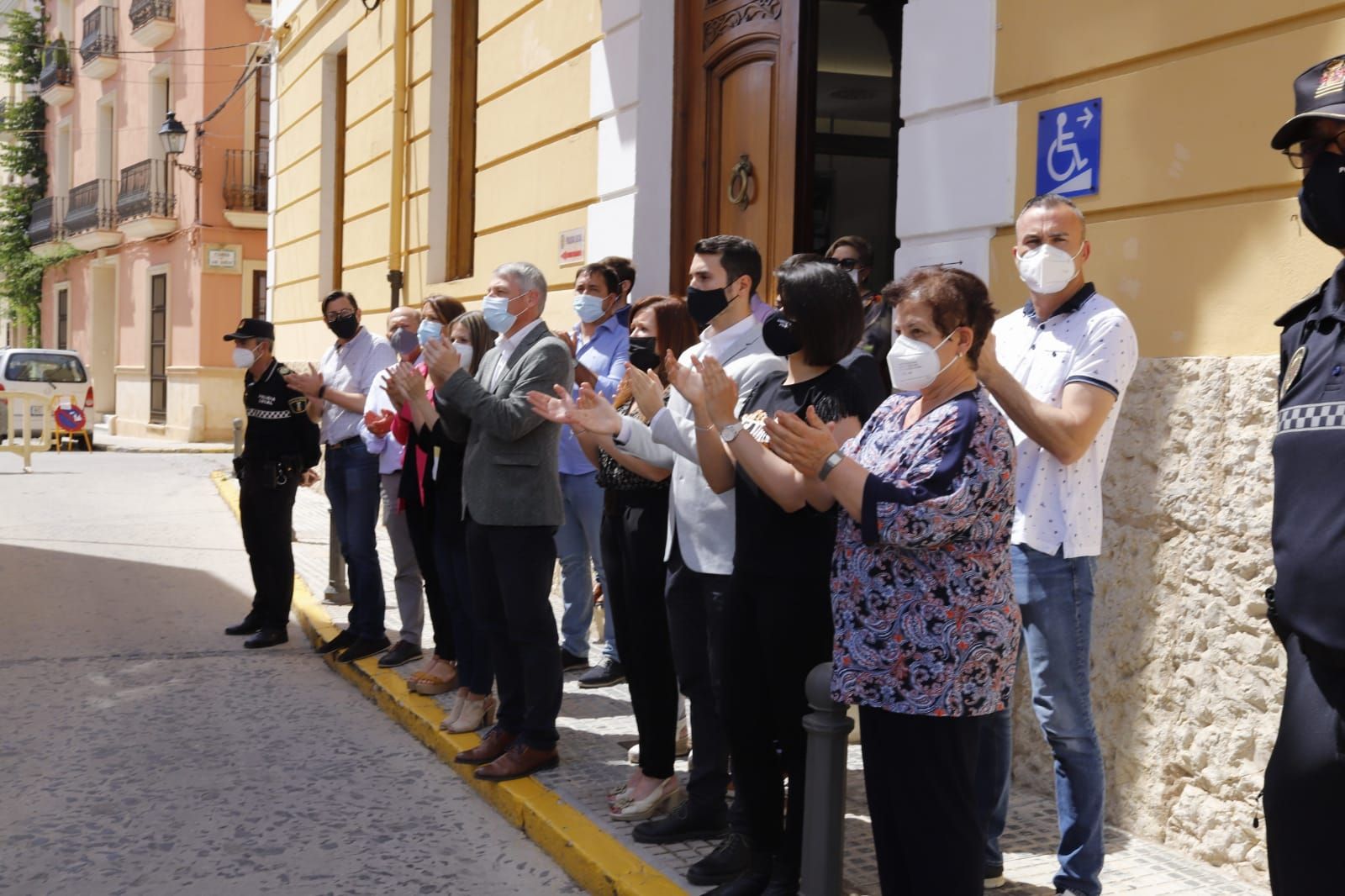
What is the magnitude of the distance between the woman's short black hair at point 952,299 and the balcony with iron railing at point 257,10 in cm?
2623

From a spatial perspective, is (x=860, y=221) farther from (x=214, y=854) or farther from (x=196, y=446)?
(x=196, y=446)

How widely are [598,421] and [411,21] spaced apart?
8953 mm

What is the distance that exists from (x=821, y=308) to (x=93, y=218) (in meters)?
31.5

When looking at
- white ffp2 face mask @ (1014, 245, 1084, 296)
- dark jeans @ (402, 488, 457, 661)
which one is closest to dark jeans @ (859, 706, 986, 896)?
white ffp2 face mask @ (1014, 245, 1084, 296)

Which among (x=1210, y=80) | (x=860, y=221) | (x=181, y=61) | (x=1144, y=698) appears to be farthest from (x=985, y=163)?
(x=181, y=61)

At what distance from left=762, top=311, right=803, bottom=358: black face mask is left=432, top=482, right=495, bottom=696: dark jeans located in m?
2.37

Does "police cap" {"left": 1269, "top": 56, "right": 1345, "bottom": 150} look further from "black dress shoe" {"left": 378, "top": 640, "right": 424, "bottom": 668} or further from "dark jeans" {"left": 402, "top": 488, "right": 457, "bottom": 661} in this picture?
"black dress shoe" {"left": 378, "top": 640, "right": 424, "bottom": 668}

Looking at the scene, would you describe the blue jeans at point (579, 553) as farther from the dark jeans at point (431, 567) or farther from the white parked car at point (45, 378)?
the white parked car at point (45, 378)

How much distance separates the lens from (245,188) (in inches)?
1064

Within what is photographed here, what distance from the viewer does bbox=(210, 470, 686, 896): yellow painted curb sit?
420 centimetres

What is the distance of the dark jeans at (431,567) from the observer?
20.1 feet

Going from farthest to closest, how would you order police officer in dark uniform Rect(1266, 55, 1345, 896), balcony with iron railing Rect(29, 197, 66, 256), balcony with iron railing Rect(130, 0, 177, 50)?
balcony with iron railing Rect(29, 197, 66, 256)
balcony with iron railing Rect(130, 0, 177, 50)
police officer in dark uniform Rect(1266, 55, 1345, 896)

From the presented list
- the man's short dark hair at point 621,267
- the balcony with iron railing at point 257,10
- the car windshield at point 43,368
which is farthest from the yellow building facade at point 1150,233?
the balcony with iron railing at point 257,10

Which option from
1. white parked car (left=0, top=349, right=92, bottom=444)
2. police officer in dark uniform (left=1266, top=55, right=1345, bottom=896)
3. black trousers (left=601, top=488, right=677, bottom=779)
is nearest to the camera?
police officer in dark uniform (left=1266, top=55, right=1345, bottom=896)
